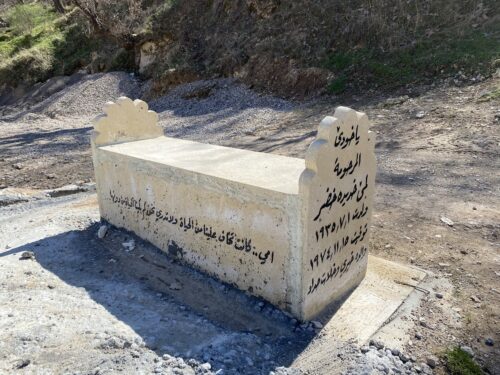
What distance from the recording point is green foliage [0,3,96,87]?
71.2ft

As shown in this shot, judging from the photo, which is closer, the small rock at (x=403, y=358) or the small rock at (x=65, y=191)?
Result: the small rock at (x=403, y=358)

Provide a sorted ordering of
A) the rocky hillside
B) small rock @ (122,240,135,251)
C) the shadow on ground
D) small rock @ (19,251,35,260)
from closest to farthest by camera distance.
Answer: the shadow on ground < small rock @ (19,251,35,260) < small rock @ (122,240,135,251) < the rocky hillside

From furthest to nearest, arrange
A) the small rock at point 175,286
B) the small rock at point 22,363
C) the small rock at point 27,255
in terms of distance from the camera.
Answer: the small rock at point 27,255 < the small rock at point 175,286 < the small rock at point 22,363

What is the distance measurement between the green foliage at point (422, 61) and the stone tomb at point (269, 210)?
8.51 meters

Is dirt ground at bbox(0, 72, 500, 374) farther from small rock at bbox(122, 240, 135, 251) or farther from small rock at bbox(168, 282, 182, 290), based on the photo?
small rock at bbox(122, 240, 135, 251)

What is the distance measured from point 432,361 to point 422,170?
4731mm

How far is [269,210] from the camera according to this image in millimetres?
3816

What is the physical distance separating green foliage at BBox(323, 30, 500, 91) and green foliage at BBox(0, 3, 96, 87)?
13.7 meters

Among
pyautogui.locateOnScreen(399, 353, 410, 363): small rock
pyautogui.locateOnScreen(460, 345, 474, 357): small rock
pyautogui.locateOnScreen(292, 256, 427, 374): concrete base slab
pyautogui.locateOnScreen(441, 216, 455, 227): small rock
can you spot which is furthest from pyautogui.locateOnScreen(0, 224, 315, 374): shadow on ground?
pyautogui.locateOnScreen(441, 216, 455, 227): small rock

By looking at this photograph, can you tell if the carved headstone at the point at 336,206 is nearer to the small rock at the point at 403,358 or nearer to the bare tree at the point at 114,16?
the small rock at the point at 403,358

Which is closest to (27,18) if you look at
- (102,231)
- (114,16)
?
(114,16)

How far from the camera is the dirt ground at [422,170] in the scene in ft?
13.6

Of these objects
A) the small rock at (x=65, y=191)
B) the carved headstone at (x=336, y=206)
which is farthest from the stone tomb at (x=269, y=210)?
the small rock at (x=65, y=191)

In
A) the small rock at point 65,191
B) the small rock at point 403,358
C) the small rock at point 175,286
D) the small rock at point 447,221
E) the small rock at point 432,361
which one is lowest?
the small rock at point 65,191
